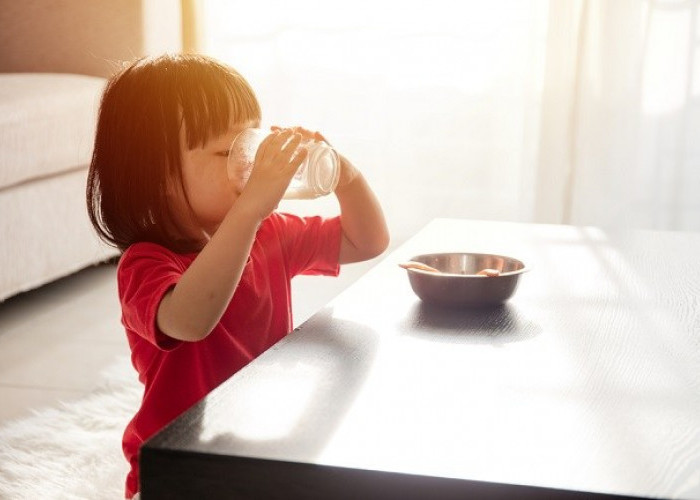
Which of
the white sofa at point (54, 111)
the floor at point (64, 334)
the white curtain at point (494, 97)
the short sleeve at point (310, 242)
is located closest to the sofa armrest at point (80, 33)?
the white sofa at point (54, 111)

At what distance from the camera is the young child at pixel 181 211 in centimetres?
94

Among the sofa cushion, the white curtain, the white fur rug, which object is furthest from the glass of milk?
the white curtain

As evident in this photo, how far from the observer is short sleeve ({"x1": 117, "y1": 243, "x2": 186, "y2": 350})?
931 mm

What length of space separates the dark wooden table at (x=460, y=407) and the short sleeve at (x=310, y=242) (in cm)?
14

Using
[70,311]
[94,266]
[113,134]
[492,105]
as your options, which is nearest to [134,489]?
[113,134]

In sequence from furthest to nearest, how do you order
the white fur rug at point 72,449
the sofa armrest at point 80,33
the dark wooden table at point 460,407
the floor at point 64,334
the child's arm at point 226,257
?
the sofa armrest at point 80,33 < the floor at point 64,334 < the white fur rug at point 72,449 < the child's arm at point 226,257 < the dark wooden table at point 460,407

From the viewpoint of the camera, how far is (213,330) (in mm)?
1064

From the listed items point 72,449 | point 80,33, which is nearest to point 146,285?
point 72,449

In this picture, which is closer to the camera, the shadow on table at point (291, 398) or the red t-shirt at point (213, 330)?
the shadow on table at point (291, 398)

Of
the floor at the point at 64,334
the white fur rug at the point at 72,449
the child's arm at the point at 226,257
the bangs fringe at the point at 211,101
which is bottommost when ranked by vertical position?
the floor at the point at 64,334

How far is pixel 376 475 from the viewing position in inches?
23.5

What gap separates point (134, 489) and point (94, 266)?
1756 mm

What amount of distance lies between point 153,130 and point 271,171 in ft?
0.64

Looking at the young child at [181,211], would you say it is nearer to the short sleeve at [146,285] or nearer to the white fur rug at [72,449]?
the short sleeve at [146,285]
